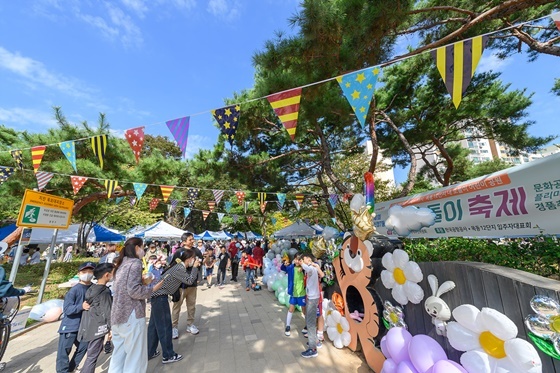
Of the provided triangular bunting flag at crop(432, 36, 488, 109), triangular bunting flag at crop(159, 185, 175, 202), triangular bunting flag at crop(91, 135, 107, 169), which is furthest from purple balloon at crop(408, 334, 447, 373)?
triangular bunting flag at crop(159, 185, 175, 202)

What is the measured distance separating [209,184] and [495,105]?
34.5ft

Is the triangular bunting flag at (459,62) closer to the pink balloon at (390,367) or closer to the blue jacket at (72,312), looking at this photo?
the pink balloon at (390,367)

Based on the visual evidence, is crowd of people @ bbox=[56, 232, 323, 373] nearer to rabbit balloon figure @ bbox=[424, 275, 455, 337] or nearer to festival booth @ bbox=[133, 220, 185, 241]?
rabbit balloon figure @ bbox=[424, 275, 455, 337]

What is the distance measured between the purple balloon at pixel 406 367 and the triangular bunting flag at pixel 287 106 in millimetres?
3492

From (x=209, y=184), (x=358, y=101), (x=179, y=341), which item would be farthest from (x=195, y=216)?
(x=358, y=101)

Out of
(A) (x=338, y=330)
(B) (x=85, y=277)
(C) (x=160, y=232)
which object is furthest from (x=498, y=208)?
(C) (x=160, y=232)

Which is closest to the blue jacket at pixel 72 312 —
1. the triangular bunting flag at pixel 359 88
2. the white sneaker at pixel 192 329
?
the white sneaker at pixel 192 329

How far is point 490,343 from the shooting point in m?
1.89

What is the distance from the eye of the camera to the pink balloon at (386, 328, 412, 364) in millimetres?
2594

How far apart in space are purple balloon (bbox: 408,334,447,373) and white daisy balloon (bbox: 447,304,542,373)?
0.24m

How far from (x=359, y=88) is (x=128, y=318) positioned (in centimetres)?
418

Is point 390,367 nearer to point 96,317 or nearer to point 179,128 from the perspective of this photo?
point 96,317

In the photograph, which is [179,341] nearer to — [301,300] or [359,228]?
[301,300]

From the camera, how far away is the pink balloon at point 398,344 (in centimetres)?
259
